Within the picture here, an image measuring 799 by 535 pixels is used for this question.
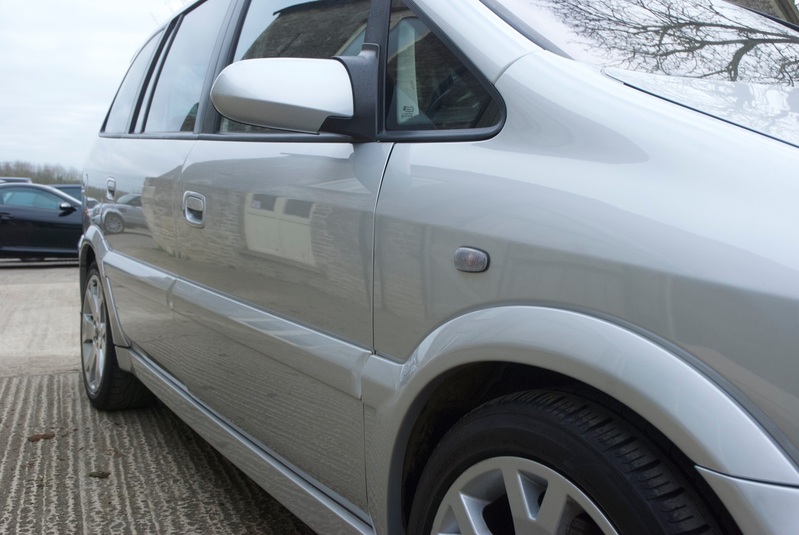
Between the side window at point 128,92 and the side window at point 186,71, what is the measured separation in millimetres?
336

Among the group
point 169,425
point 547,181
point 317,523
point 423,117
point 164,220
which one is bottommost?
point 169,425

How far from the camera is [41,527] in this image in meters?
2.65

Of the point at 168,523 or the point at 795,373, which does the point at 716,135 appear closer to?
the point at 795,373

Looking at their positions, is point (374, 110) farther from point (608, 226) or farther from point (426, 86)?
point (608, 226)

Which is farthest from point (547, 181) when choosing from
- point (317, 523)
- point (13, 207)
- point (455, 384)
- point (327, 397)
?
point (13, 207)

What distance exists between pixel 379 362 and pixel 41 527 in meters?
1.65

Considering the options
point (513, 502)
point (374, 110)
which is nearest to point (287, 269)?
point (374, 110)

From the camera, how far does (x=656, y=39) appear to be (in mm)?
1717

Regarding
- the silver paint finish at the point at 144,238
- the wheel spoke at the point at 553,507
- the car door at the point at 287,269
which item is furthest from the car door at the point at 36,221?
the wheel spoke at the point at 553,507

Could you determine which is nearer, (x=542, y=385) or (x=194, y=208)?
(x=542, y=385)

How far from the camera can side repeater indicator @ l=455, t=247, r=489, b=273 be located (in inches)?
54.8

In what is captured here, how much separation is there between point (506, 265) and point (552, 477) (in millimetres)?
349

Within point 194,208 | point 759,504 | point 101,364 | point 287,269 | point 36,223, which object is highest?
point 194,208

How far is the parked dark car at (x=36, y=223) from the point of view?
45.1 feet
